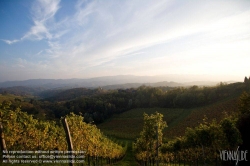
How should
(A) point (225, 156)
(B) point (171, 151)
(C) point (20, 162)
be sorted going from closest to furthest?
(C) point (20, 162) < (A) point (225, 156) < (B) point (171, 151)

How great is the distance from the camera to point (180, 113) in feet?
242

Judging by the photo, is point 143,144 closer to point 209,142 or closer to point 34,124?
point 209,142

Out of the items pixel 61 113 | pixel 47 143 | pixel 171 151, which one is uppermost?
pixel 47 143

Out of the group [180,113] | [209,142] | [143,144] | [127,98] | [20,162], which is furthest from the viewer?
[127,98]

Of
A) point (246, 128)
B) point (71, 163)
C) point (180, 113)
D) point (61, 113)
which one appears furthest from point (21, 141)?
point (61, 113)

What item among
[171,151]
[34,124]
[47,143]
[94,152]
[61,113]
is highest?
[34,124]

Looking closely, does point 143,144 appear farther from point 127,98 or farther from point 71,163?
point 127,98

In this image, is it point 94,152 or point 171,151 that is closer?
point 94,152

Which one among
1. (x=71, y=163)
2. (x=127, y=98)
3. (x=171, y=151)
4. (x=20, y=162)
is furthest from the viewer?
(x=127, y=98)

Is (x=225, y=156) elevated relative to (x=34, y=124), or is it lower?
lower

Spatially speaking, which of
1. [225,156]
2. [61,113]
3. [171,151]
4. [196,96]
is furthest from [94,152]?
[61,113]

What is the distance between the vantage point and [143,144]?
69.7 ft

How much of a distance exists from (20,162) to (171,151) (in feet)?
68.0

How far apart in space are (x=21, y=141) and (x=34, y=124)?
2065mm
